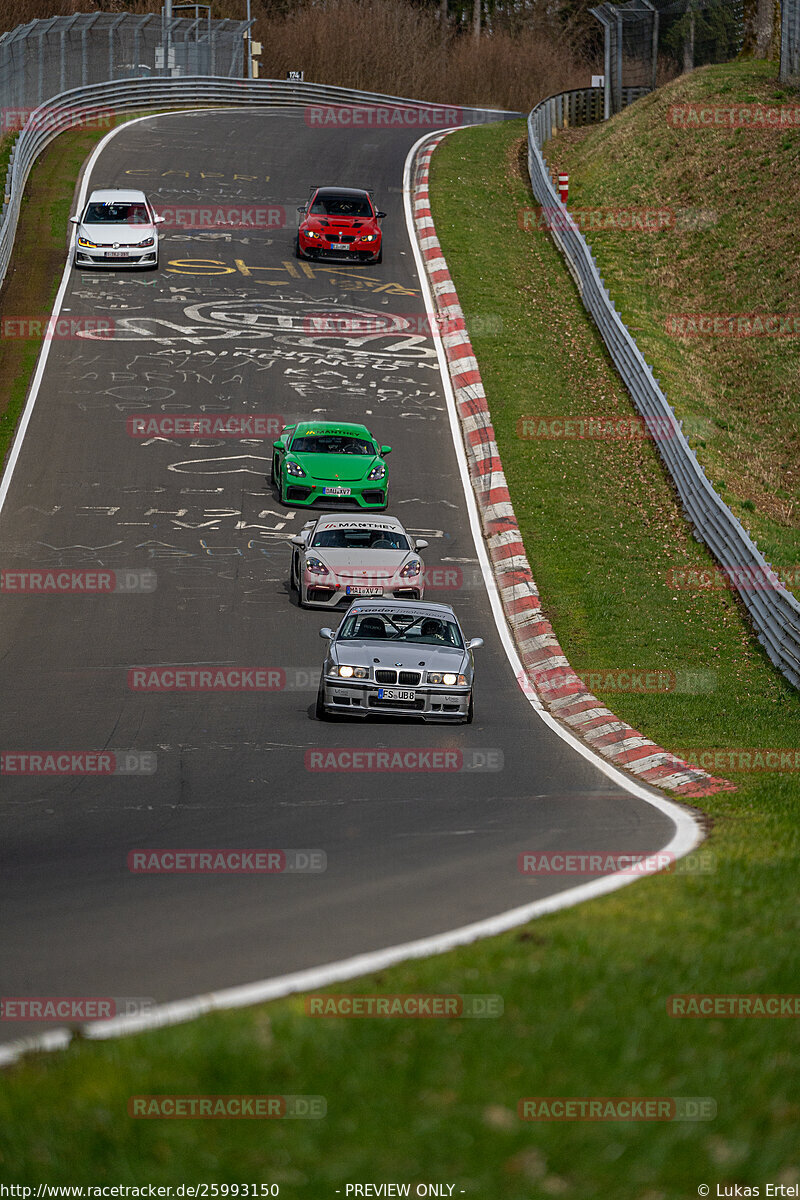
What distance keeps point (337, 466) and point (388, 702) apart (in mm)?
9963

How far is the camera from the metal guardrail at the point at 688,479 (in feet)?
Result: 60.8

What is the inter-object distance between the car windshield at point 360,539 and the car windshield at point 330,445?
380 centimetres

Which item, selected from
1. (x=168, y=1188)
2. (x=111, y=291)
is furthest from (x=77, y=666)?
(x=111, y=291)

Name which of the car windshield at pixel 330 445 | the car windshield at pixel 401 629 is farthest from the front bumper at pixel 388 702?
the car windshield at pixel 330 445

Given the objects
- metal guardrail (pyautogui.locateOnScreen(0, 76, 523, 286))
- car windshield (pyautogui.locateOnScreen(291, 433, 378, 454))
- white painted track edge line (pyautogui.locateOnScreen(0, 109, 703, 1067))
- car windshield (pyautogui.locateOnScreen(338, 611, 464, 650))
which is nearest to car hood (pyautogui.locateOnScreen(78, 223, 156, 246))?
metal guardrail (pyautogui.locateOnScreen(0, 76, 523, 286))

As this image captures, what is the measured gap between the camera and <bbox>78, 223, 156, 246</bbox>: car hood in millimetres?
36219

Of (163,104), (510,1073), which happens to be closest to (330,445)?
(510,1073)

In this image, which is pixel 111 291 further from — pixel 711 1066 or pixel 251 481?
pixel 711 1066

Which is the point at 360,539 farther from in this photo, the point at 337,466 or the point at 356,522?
the point at 337,466

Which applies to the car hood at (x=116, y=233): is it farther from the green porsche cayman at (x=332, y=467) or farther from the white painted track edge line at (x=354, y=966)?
the white painted track edge line at (x=354, y=966)

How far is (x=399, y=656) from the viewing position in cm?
1505

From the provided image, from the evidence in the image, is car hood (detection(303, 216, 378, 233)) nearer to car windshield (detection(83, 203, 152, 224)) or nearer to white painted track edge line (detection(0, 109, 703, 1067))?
car windshield (detection(83, 203, 152, 224))

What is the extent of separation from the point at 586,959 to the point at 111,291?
106ft

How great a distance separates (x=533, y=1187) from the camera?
4.43 meters
